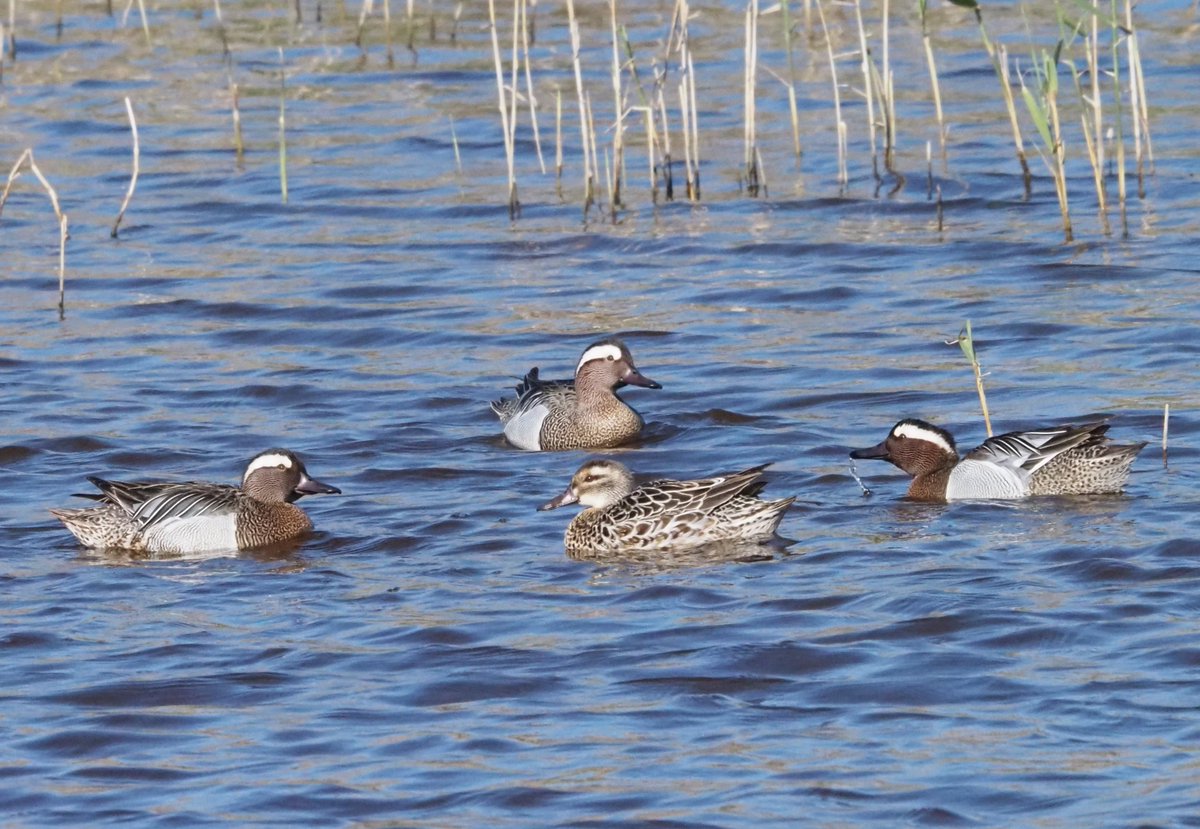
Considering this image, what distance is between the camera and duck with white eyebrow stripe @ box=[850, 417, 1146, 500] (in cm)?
1020

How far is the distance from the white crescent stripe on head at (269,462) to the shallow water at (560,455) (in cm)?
41

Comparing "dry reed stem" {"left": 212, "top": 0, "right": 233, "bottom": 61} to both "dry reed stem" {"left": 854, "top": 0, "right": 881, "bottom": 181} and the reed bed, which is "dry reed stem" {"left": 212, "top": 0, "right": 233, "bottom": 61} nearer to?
the reed bed

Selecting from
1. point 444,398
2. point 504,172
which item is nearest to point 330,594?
point 444,398

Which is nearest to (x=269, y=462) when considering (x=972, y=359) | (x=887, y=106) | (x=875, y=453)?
(x=875, y=453)

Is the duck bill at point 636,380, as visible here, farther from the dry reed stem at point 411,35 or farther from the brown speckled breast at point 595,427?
the dry reed stem at point 411,35

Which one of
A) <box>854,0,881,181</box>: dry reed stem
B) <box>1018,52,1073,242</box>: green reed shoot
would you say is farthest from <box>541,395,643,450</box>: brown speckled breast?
<box>854,0,881,181</box>: dry reed stem

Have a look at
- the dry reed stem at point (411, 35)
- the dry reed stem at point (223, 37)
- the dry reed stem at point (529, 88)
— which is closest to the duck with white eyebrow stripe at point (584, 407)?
the dry reed stem at point (529, 88)

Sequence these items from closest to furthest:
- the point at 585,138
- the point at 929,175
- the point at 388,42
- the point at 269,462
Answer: the point at 269,462 → the point at 585,138 → the point at 929,175 → the point at 388,42

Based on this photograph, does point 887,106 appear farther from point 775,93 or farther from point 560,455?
point 560,455

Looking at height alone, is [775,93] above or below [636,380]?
above

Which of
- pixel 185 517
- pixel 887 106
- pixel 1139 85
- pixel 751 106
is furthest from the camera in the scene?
pixel 887 106

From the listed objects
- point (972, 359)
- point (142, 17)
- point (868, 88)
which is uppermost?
point (142, 17)

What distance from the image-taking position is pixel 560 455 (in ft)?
40.4

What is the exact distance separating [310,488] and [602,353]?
2654mm
